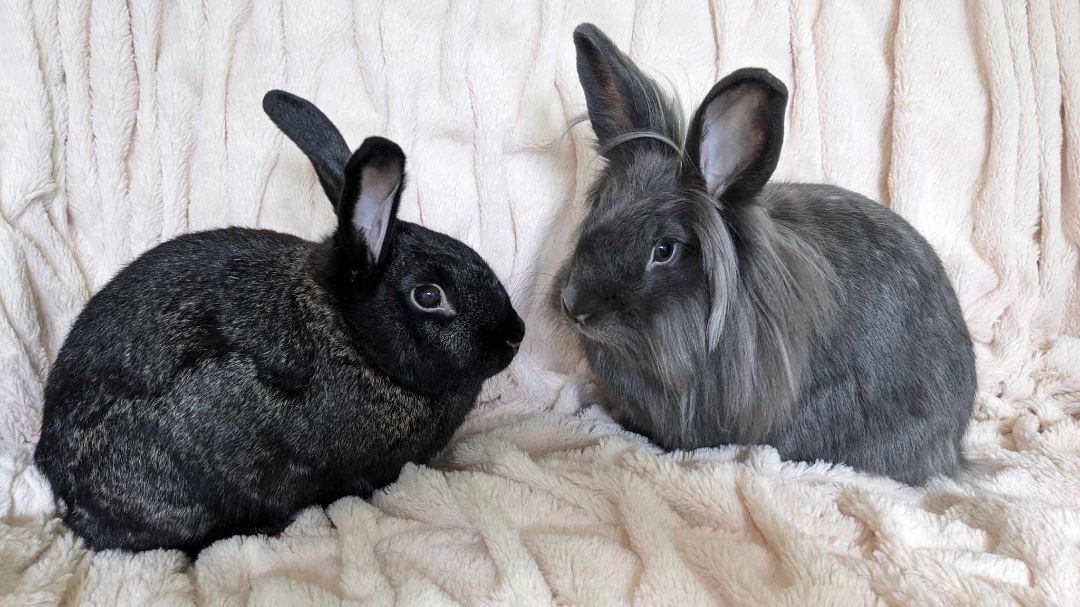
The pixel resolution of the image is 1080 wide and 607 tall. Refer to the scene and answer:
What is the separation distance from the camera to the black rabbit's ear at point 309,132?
1.35m

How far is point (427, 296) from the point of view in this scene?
138 centimetres

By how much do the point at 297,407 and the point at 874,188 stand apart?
61.8 inches

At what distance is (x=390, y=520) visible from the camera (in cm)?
141

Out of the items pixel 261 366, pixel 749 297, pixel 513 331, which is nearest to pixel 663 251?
pixel 749 297

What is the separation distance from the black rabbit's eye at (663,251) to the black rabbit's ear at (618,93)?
0.23 meters

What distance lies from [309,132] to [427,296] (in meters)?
0.37

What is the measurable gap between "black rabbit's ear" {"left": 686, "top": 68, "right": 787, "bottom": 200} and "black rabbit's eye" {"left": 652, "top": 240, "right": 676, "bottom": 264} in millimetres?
125

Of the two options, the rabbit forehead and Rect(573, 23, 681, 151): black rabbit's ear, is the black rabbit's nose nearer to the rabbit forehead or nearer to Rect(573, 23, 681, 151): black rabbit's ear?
the rabbit forehead

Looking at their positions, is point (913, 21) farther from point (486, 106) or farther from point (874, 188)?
point (486, 106)

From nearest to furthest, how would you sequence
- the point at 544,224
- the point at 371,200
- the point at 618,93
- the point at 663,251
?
the point at 371,200, the point at 663,251, the point at 618,93, the point at 544,224

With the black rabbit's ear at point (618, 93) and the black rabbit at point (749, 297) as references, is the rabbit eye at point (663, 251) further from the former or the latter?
the black rabbit's ear at point (618, 93)

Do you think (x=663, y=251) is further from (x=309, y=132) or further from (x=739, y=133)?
(x=309, y=132)

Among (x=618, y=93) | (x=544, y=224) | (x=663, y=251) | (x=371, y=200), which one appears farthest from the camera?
(x=544, y=224)

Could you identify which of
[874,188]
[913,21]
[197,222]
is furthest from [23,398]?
[913,21]
